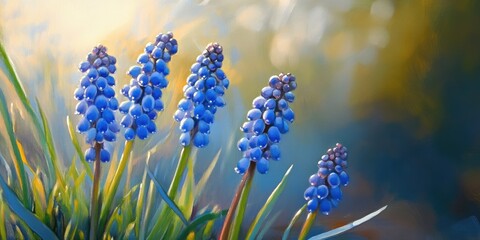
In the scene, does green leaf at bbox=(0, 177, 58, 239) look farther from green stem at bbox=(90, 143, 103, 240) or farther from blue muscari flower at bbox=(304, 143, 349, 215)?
blue muscari flower at bbox=(304, 143, 349, 215)

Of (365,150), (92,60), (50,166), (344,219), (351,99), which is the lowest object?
(344,219)

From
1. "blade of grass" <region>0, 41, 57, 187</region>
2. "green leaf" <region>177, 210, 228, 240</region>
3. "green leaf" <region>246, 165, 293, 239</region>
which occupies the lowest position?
"green leaf" <region>246, 165, 293, 239</region>

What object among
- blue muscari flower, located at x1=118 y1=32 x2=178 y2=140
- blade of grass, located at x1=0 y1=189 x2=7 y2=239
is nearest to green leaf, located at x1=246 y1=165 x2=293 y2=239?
blue muscari flower, located at x1=118 y1=32 x2=178 y2=140

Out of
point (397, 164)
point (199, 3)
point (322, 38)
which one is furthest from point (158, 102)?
point (397, 164)

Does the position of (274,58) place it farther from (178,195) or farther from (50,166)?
(50,166)

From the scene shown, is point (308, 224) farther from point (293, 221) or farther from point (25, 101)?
point (25, 101)

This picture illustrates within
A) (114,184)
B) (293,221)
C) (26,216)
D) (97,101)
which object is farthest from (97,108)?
(293,221)

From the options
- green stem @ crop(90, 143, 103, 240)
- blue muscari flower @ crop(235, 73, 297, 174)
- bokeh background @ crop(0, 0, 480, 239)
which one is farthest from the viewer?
bokeh background @ crop(0, 0, 480, 239)
